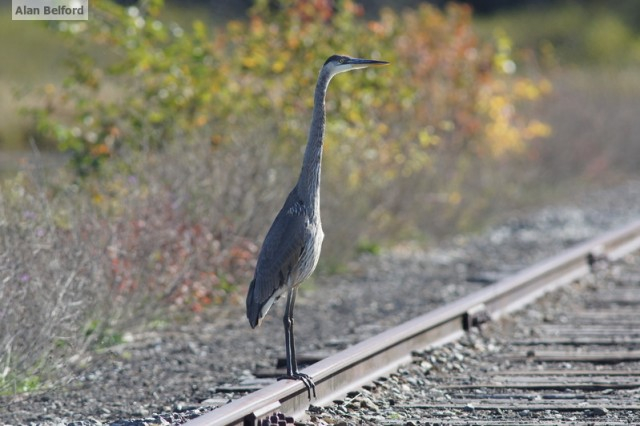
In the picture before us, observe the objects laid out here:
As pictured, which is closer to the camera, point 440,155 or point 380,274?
point 380,274

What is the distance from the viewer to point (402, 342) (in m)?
7.30

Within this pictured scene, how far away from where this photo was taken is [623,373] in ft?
23.0

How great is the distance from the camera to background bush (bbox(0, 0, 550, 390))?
7.64m

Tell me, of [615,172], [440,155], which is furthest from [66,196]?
[615,172]

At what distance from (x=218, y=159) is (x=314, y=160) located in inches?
162

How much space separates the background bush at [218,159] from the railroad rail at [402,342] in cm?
155

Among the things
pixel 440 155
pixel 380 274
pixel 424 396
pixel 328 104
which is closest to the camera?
pixel 424 396

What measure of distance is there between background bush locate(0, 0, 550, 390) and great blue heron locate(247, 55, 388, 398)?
4.38 feet

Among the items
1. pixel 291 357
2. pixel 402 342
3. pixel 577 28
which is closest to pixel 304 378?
pixel 291 357

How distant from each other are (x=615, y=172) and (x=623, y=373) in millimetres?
16063

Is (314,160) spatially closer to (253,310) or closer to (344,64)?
(344,64)

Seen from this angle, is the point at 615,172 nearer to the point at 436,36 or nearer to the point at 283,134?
the point at 436,36

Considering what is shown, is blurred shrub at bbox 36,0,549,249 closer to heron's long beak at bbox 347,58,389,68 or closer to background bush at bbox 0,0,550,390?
background bush at bbox 0,0,550,390

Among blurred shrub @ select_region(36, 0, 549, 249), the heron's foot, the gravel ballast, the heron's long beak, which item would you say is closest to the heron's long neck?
the heron's long beak
